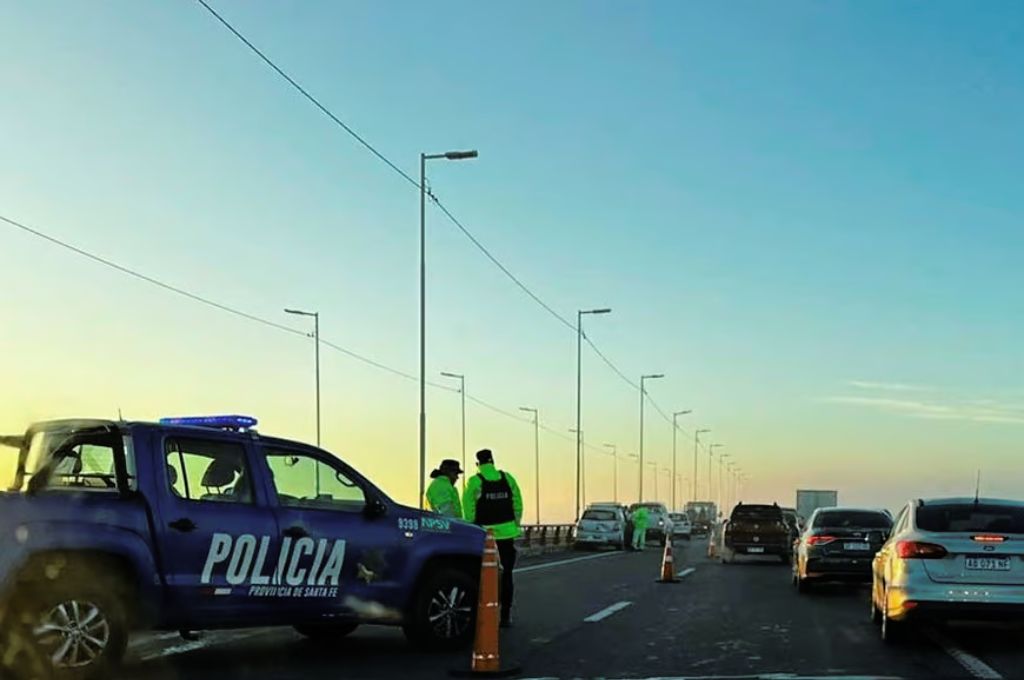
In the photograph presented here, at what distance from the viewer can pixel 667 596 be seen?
18.9m

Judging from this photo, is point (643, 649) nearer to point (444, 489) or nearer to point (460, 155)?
point (444, 489)

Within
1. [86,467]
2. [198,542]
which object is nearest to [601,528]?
[198,542]

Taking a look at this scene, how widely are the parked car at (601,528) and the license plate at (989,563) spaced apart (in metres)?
34.8

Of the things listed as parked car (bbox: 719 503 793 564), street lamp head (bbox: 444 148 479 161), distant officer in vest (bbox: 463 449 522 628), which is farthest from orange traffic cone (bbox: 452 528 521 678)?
parked car (bbox: 719 503 793 564)

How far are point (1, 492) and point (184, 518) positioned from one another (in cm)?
144

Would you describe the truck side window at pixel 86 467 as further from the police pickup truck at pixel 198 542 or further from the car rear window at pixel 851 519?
the car rear window at pixel 851 519

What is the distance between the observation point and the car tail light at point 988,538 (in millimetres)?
11695

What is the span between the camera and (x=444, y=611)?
11.5 meters

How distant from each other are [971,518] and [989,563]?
2.76ft

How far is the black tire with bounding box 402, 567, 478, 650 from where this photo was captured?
37.1 feet

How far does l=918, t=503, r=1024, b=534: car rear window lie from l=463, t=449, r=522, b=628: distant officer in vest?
4.39 metres

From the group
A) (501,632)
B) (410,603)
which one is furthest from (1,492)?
(501,632)

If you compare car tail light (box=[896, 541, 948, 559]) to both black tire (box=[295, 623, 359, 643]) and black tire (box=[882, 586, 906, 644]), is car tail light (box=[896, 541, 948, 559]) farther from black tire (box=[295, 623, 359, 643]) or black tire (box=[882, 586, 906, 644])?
black tire (box=[295, 623, 359, 643])

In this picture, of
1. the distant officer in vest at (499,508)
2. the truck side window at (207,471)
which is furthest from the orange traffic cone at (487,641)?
the distant officer in vest at (499,508)
